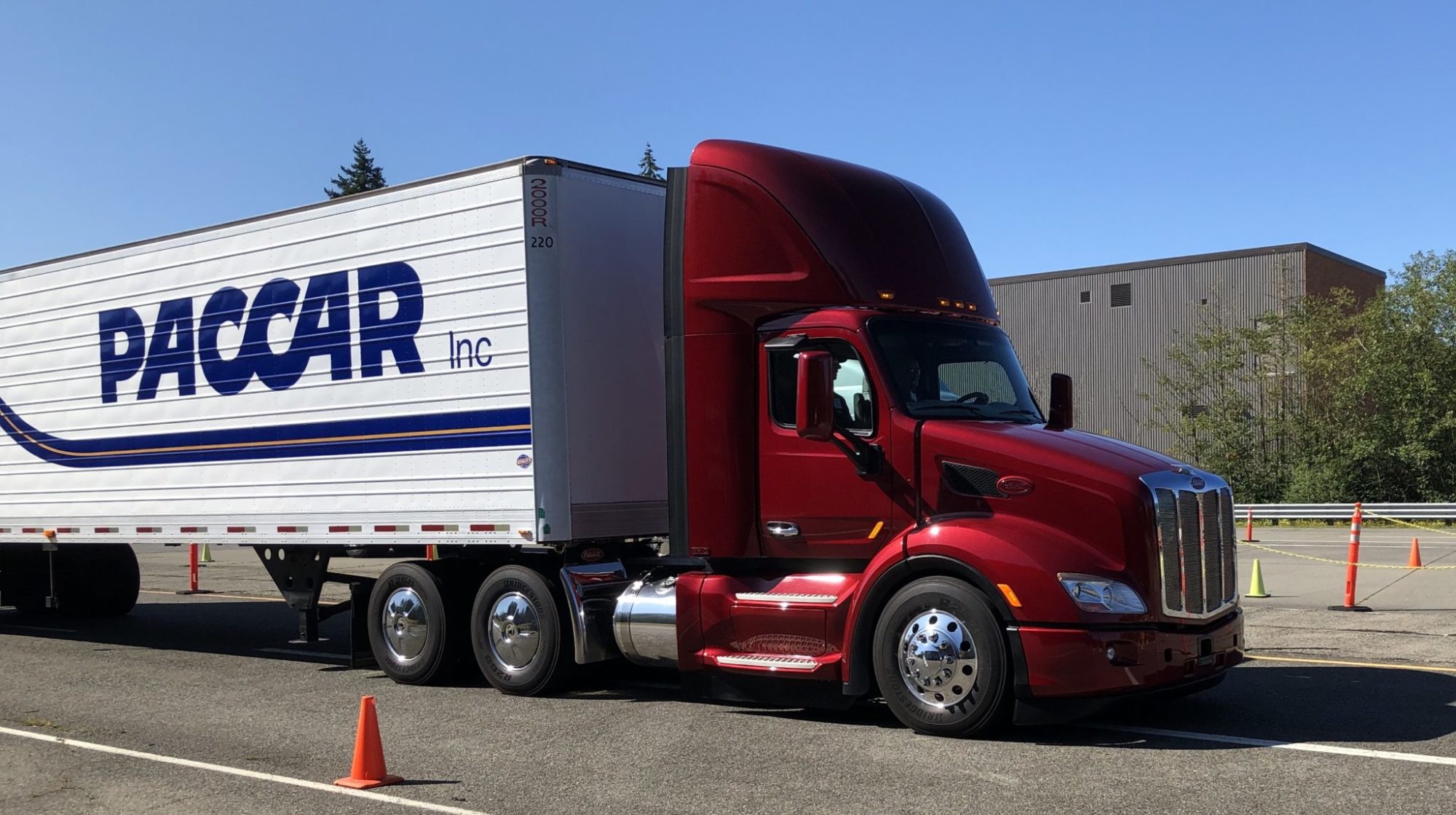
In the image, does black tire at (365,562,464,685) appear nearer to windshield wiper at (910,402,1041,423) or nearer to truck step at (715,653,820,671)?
truck step at (715,653,820,671)

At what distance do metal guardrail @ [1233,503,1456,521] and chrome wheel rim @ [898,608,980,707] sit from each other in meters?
21.7

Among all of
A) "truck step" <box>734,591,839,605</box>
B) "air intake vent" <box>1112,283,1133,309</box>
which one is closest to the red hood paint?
"truck step" <box>734,591,839,605</box>

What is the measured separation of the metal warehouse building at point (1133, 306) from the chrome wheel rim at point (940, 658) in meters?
35.0

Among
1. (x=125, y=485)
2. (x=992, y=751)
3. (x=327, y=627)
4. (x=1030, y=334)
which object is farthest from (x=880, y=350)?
(x=1030, y=334)

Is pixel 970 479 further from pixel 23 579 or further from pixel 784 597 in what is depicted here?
pixel 23 579

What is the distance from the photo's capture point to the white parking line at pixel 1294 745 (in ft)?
23.7

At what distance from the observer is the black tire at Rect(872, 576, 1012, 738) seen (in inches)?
311

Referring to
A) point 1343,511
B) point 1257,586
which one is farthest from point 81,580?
point 1343,511

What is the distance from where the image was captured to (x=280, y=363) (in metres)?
11.7

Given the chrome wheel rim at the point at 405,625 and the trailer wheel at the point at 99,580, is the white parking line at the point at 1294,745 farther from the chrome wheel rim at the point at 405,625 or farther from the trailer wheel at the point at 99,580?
the trailer wheel at the point at 99,580

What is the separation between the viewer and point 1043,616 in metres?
7.73

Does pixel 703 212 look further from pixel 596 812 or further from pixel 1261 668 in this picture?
pixel 1261 668

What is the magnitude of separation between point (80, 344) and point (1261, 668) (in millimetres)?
11643

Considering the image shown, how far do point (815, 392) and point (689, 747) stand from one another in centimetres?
234
